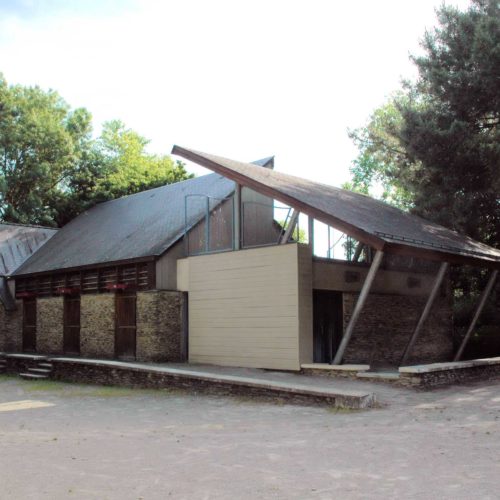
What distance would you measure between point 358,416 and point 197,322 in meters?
8.70

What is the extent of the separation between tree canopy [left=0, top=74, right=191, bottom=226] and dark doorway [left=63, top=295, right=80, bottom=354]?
11.5m

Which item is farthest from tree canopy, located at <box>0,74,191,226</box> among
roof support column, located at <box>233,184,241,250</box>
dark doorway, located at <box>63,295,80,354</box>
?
roof support column, located at <box>233,184,241,250</box>

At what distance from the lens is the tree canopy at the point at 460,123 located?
19828 mm

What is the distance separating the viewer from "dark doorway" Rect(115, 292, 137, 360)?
1894cm

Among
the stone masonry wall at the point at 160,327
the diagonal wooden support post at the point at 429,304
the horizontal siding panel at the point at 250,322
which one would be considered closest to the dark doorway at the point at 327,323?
the horizontal siding panel at the point at 250,322

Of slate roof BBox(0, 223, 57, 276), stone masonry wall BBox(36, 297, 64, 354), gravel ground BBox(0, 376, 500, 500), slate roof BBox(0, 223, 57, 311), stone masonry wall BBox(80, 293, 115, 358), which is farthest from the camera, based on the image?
slate roof BBox(0, 223, 57, 276)

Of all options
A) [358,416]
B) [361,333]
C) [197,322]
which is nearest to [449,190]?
[361,333]

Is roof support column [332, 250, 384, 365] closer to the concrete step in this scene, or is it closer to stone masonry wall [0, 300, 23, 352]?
the concrete step

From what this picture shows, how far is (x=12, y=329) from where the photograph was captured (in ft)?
80.9

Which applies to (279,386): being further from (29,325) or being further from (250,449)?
(29,325)

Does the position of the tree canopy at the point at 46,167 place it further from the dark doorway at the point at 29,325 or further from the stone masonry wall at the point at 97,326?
the stone masonry wall at the point at 97,326

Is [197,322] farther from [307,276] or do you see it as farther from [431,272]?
[431,272]

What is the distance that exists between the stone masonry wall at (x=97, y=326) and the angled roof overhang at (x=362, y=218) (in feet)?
18.9

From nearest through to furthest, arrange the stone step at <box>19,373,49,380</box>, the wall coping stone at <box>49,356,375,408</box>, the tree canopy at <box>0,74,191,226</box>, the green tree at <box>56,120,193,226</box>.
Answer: the wall coping stone at <box>49,356,375,408</box>
the stone step at <box>19,373,49,380</box>
the green tree at <box>56,120,193,226</box>
the tree canopy at <box>0,74,191,226</box>
